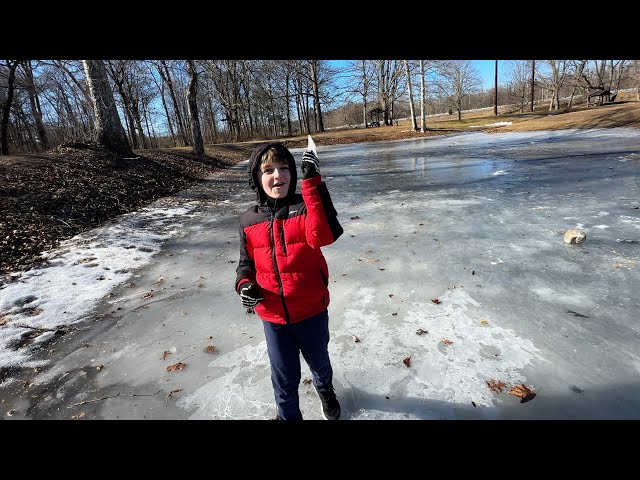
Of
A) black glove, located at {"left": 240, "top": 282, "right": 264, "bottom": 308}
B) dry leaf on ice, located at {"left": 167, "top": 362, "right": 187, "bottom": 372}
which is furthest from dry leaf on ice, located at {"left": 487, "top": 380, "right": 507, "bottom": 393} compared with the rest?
dry leaf on ice, located at {"left": 167, "top": 362, "right": 187, "bottom": 372}

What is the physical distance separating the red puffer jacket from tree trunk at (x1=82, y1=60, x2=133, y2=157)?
12430mm

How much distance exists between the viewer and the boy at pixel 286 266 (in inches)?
79.4

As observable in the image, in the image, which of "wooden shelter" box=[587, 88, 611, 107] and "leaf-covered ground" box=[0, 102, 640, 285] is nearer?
"leaf-covered ground" box=[0, 102, 640, 285]

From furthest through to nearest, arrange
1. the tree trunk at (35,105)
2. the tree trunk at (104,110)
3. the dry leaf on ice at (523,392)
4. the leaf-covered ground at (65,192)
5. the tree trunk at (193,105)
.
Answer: the tree trunk at (35,105), the tree trunk at (193,105), the tree trunk at (104,110), the leaf-covered ground at (65,192), the dry leaf on ice at (523,392)

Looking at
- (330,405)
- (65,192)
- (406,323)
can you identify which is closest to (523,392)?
(406,323)

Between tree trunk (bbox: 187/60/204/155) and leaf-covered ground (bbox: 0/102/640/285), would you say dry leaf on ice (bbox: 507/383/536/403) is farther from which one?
tree trunk (bbox: 187/60/204/155)

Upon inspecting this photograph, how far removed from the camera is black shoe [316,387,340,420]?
229cm

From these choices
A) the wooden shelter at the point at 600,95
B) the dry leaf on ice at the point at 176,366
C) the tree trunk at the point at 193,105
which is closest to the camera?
the dry leaf on ice at the point at 176,366

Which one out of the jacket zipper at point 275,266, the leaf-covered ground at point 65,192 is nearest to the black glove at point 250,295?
the jacket zipper at point 275,266

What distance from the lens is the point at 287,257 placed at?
6.72 feet

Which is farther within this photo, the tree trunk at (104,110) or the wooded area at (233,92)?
the wooded area at (233,92)

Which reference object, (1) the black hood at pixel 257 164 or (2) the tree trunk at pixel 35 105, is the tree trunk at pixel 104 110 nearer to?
(2) the tree trunk at pixel 35 105

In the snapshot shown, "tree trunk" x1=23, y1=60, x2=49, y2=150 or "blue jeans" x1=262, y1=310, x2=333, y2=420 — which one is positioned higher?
"tree trunk" x1=23, y1=60, x2=49, y2=150

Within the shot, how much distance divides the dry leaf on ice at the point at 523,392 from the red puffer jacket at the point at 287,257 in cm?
146
